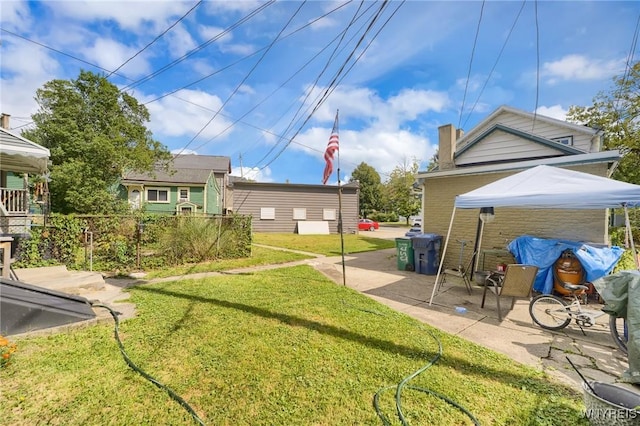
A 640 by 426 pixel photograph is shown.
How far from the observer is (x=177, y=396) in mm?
2342

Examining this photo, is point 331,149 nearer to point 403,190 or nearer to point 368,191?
point 403,190

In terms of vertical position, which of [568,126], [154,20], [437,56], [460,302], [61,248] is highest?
[154,20]

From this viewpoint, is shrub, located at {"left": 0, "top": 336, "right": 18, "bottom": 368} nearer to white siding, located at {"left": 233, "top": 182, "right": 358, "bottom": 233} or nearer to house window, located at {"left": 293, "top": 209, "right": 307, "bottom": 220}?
white siding, located at {"left": 233, "top": 182, "right": 358, "bottom": 233}

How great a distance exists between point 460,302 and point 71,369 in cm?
585

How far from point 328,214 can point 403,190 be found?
20.3 metres

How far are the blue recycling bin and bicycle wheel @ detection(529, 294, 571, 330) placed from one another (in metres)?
3.25

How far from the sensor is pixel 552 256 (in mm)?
5652

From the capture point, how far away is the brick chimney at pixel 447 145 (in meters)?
9.23

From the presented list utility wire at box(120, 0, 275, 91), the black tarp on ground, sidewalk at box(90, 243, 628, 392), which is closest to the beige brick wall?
sidewalk at box(90, 243, 628, 392)

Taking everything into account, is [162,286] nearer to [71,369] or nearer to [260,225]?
[71,369]

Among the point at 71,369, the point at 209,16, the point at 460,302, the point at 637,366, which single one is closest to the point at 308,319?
the point at 71,369

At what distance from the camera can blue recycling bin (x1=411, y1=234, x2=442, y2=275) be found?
753 centimetres

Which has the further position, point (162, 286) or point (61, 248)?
point (61, 248)

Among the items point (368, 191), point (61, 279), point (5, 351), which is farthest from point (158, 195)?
point (368, 191)
